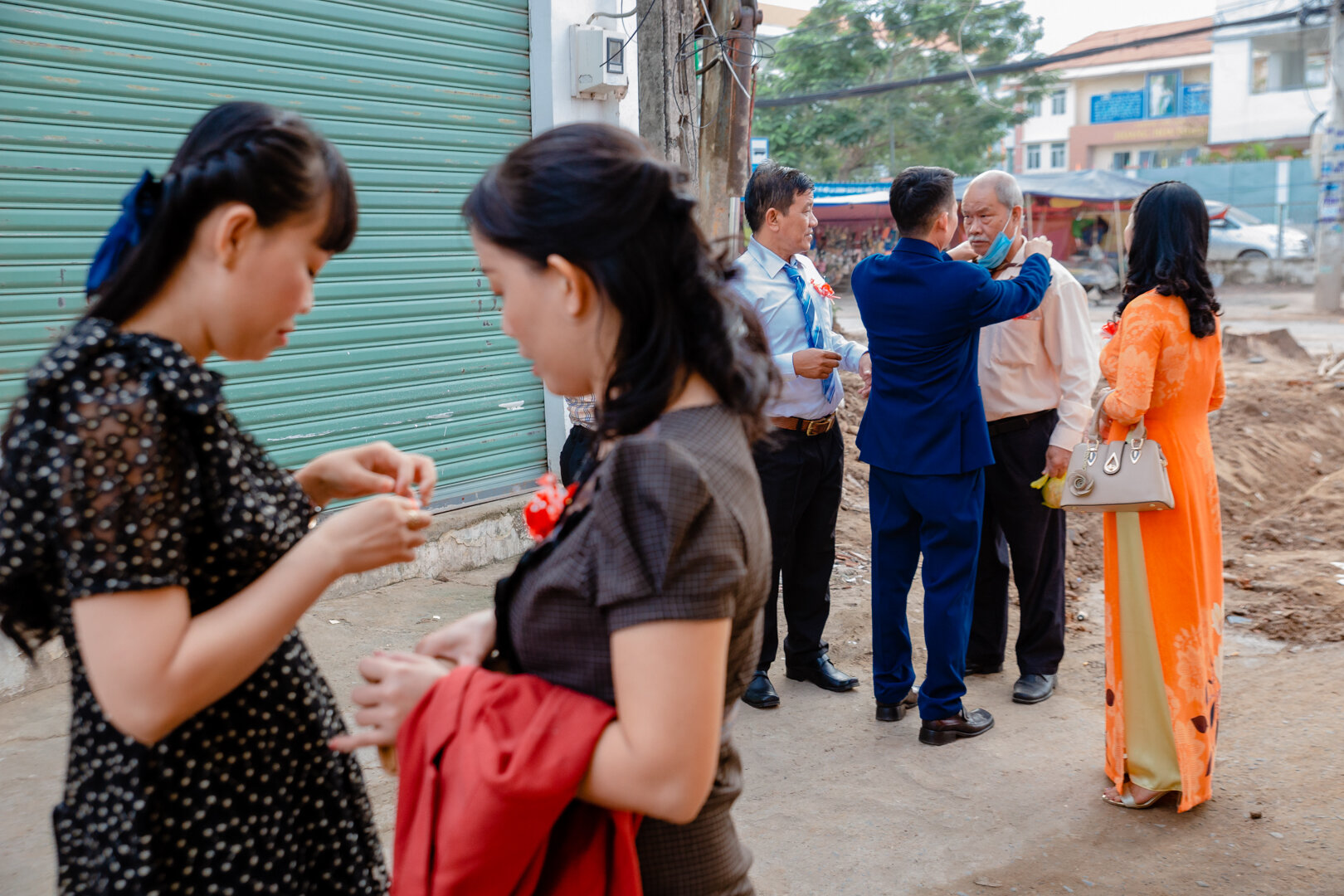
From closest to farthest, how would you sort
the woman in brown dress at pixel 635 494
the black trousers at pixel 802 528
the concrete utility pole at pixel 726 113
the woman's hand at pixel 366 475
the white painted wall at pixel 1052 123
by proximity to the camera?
the woman in brown dress at pixel 635 494 < the woman's hand at pixel 366 475 < the black trousers at pixel 802 528 < the concrete utility pole at pixel 726 113 < the white painted wall at pixel 1052 123

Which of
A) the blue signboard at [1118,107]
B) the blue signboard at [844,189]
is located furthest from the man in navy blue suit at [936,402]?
the blue signboard at [1118,107]

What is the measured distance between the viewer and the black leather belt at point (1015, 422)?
462 centimetres

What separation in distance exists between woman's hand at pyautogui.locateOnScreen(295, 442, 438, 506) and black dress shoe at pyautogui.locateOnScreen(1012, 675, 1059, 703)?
366 cm

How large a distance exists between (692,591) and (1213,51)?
41.6 m

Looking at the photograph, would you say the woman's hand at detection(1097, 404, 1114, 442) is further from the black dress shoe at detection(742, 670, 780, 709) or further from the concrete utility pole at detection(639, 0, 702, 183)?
the concrete utility pole at detection(639, 0, 702, 183)

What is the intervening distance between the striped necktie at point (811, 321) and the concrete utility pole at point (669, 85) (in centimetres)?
111

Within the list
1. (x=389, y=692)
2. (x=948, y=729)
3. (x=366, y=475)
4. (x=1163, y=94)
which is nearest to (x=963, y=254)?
(x=948, y=729)

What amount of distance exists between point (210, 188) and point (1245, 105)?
135 feet

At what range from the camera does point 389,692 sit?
1.26 metres

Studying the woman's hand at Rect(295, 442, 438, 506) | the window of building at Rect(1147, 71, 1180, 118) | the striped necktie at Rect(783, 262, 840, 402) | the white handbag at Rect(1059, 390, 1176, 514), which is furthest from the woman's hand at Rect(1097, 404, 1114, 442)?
the window of building at Rect(1147, 71, 1180, 118)

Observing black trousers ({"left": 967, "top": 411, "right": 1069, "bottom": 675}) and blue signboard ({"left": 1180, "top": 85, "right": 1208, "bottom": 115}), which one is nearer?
black trousers ({"left": 967, "top": 411, "right": 1069, "bottom": 675})

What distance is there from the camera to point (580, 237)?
119 cm

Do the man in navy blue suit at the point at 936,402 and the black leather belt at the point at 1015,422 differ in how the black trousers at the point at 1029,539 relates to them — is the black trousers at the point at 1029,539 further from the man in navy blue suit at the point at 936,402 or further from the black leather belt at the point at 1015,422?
the man in navy blue suit at the point at 936,402

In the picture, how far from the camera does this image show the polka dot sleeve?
1127 mm
